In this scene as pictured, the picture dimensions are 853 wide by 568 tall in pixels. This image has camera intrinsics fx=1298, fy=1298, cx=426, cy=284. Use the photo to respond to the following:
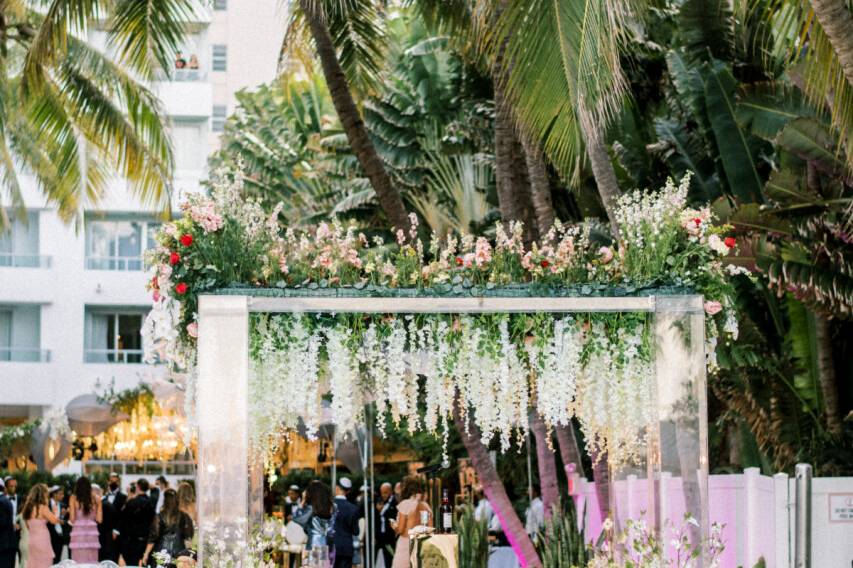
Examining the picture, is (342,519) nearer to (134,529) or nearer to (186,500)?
(186,500)

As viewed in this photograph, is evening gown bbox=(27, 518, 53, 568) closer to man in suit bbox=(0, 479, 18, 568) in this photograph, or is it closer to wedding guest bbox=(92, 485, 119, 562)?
man in suit bbox=(0, 479, 18, 568)

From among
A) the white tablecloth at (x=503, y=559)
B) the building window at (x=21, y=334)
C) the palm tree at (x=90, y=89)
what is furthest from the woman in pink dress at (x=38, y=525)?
the building window at (x=21, y=334)

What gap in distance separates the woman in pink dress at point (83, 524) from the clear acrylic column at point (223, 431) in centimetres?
681

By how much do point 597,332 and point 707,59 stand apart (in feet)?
22.2

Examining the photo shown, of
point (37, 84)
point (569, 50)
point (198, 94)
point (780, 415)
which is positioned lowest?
point (780, 415)

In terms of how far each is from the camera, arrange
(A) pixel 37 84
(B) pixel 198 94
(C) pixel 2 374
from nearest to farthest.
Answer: (A) pixel 37 84 < (C) pixel 2 374 < (B) pixel 198 94

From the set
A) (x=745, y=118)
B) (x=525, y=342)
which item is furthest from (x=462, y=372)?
(x=745, y=118)

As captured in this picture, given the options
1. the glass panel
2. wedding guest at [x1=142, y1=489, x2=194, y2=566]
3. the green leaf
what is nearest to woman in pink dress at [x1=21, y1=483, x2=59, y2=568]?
wedding guest at [x1=142, y1=489, x2=194, y2=566]

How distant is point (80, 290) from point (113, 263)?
1.20 meters

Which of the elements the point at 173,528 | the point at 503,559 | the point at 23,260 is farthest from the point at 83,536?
the point at 23,260

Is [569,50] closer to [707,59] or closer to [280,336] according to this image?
[280,336]

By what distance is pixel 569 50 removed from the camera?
8492mm

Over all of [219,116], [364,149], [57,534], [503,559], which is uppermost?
[219,116]

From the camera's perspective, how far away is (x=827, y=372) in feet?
44.7
